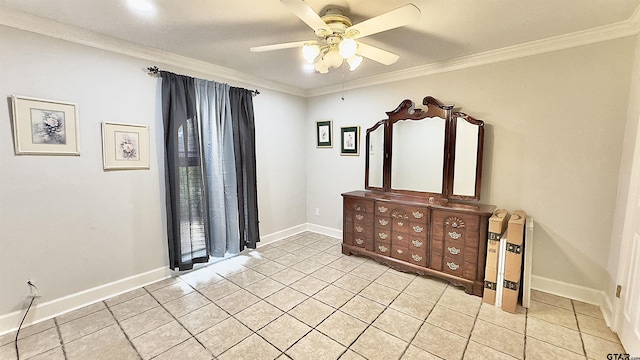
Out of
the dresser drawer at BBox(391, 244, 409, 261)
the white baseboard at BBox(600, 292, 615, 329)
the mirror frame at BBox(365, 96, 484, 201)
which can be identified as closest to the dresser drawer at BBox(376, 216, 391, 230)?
the dresser drawer at BBox(391, 244, 409, 261)

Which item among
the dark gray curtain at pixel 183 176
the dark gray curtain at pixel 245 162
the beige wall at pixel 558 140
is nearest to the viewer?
the beige wall at pixel 558 140

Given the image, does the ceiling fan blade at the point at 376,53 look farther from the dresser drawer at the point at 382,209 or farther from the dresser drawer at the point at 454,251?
the dresser drawer at the point at 454,251

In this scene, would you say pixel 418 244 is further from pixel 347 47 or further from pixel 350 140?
pixel 347 47

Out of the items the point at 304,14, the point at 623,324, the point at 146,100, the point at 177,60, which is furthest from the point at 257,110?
the point at 623,324

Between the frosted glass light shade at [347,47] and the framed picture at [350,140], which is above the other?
the frosted glass light shade at [347,47]

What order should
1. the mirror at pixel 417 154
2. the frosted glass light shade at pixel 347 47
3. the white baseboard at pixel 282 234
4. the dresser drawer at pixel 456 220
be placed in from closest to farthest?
the frosted glass light shade at pixel 347 47, the dresser drawer at pixel 456 220, the mirror at pixel 417 154, the white baseboard at pixel 282 234

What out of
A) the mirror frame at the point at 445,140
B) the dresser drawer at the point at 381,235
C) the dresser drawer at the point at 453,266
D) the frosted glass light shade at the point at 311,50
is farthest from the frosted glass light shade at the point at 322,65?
the dresser drawer at the point at 453,266

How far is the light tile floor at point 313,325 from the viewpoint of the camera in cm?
178

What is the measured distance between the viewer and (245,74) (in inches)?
Result: 133

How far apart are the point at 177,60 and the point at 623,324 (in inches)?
172

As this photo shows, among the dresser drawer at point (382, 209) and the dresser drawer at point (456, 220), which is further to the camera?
the dresser drawer at point (382, 209)

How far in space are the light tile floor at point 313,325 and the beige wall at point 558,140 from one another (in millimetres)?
521

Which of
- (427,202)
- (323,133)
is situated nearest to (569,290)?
(427,202)

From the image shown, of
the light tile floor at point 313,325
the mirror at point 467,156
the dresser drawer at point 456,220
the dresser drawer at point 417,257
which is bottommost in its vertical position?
the light tile floor at point 313,325
